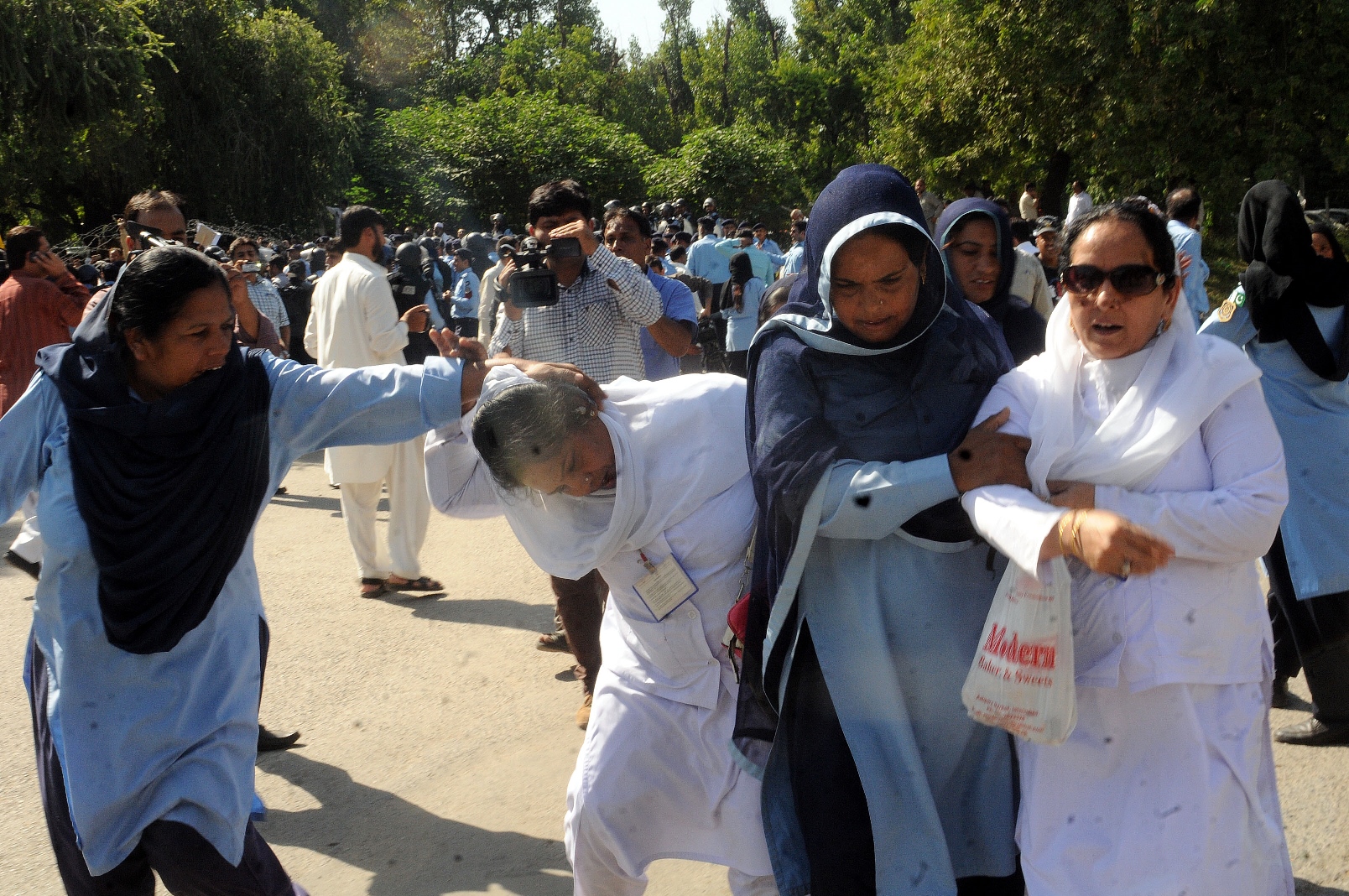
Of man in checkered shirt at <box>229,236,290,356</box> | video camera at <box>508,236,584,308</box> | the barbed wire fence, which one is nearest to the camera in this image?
video camera at <box>508,236,584,308</box>

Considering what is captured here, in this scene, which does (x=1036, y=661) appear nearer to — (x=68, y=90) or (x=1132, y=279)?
(x=1132, y=279)

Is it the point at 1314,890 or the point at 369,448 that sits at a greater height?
the point at 369,448

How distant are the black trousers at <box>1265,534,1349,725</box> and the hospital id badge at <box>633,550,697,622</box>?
2.66 metres

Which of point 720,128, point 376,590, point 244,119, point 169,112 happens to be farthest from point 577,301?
point 720,128

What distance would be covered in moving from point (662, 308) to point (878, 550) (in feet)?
10.3

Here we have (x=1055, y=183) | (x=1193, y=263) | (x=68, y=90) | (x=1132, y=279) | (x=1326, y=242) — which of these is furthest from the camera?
(x=1055, y=183)

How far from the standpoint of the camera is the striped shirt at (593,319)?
16.4 ft

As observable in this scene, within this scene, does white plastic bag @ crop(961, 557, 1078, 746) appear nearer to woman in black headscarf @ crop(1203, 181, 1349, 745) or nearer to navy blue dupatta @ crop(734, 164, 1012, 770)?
navy blue dupatta @ crop(734, 164, 1012, 770)

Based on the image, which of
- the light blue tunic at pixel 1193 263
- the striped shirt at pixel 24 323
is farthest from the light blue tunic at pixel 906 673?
the striped shirt at pixel 24 323

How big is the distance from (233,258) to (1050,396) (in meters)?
7.82

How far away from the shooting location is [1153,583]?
2.13 meters

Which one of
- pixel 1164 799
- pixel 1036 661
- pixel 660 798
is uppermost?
pixel 1036 661

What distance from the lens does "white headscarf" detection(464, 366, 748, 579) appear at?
260 centimetres

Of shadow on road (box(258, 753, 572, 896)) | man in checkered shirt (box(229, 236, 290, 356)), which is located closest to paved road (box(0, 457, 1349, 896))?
shadow on road (box(258, 753, 572, 896))
